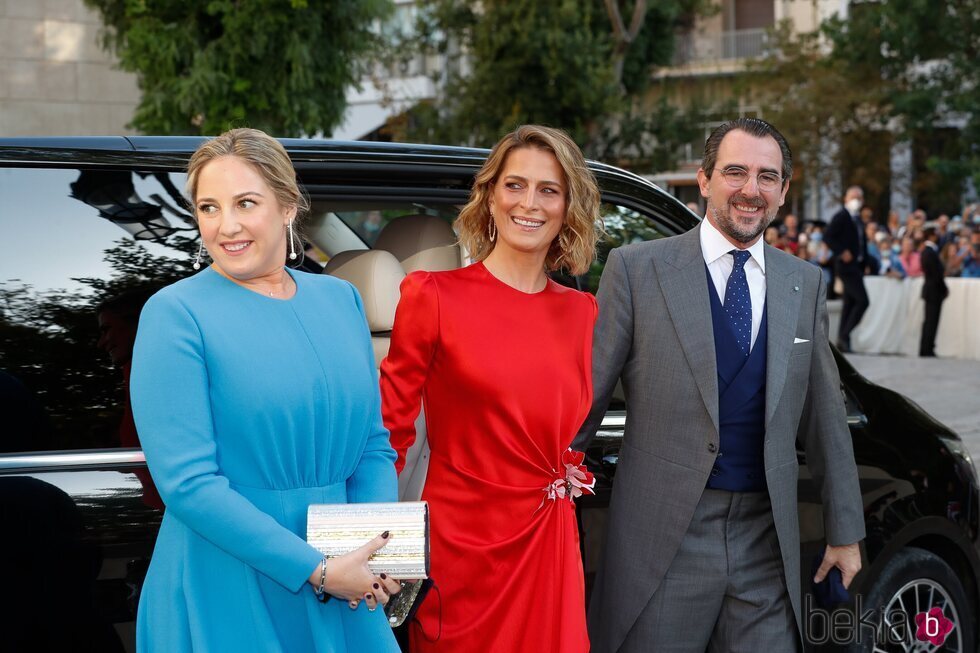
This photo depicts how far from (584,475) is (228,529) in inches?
40.7

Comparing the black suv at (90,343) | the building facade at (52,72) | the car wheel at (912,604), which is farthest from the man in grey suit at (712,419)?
the building facade at (52,72)

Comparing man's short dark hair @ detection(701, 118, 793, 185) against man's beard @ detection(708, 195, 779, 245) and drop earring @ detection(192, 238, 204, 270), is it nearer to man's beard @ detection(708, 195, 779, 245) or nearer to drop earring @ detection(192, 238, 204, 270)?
man's beard @ detection(708, 195, 779, 245)

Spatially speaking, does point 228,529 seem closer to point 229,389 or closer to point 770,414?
point 229,389

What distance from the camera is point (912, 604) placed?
391 cm

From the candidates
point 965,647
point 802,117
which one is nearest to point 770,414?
point 965,647

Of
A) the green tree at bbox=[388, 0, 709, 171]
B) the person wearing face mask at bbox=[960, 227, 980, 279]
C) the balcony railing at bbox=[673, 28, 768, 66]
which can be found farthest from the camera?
the balcony railing at bbox=[673, 28, 768, 66]

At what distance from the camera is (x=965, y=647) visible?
4.06 metres

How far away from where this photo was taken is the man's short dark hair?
3076mm

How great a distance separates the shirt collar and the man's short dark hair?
0.50 ft

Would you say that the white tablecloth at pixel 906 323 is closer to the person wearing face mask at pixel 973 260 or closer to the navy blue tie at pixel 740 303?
the person wearing face mask at pixel 973 260

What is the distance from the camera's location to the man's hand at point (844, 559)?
3.17 meters

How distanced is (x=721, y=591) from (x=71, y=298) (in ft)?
5.77


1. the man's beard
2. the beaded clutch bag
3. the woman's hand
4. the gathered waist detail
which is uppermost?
the man's beard

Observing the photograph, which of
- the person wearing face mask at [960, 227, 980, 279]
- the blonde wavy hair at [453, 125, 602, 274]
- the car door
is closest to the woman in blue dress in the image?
the car door
